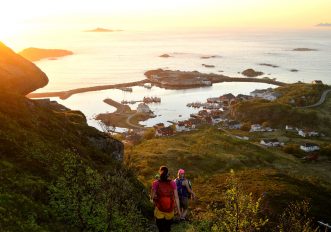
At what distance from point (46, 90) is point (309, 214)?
556 feet

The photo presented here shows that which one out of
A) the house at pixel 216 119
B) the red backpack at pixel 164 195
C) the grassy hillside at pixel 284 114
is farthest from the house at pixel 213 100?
the red backpack at pixel 164 195

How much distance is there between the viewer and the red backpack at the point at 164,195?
11977mm

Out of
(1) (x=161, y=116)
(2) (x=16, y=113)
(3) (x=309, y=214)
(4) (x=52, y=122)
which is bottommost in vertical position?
(1) (x=161, y=116)

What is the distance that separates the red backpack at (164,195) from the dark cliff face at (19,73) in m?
30.9

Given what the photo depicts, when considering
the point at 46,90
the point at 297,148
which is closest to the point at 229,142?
the point at 297,148

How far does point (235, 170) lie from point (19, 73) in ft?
113

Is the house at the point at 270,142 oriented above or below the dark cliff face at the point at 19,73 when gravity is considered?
below

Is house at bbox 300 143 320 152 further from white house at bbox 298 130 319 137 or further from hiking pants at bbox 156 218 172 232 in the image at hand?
hiking pants at bbox 156 218 172 232

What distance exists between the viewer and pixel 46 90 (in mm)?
189125

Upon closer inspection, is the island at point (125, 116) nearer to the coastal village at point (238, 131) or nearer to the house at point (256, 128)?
the coastal village at point (238, 131)

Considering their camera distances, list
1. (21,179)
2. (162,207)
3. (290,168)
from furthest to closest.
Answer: (290,168) → (21,179) → (162,207)

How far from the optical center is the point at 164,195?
11977mm

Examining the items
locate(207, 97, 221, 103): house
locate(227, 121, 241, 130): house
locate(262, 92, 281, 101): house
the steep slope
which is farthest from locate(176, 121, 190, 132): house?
the steep slope

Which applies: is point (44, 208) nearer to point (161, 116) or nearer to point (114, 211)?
point (114, 211)
